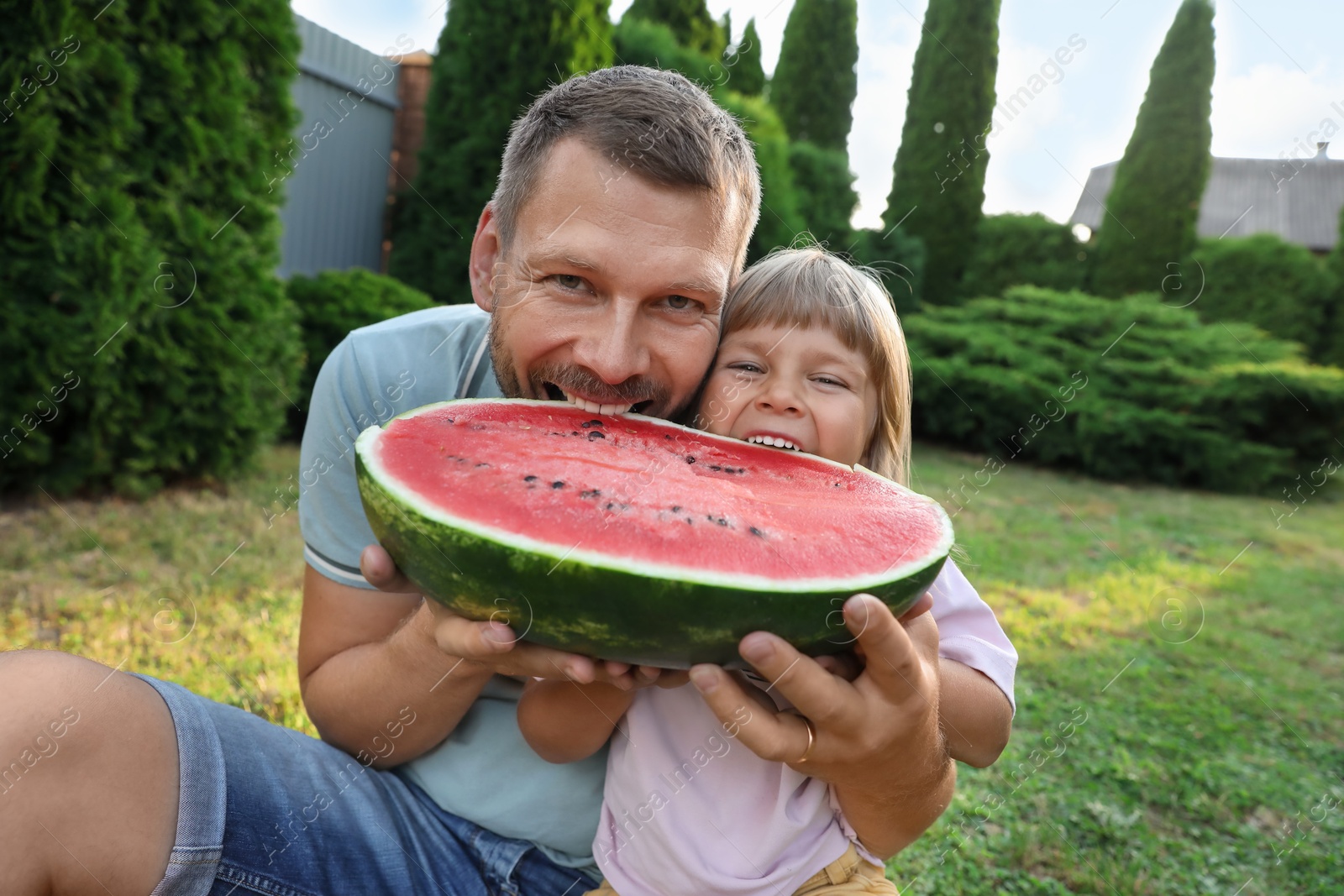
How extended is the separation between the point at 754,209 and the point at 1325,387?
11.6 metres

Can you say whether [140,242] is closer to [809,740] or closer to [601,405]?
[601,405]

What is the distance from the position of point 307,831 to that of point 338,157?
8792 millimetres

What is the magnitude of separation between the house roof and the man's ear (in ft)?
110

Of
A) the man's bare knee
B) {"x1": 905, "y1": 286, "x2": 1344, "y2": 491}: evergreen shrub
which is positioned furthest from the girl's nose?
{"x1": 905, "y1": 286, "x2": 1344, "y2": 491}: evergreen shrub

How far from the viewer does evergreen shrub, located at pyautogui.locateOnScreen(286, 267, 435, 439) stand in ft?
23.0

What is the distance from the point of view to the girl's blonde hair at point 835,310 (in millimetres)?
2072

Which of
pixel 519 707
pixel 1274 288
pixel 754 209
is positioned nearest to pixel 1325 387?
pixel 1274 288

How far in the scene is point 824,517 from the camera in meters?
1.52

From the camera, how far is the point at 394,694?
171 cm

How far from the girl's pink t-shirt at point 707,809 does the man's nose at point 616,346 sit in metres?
0.67

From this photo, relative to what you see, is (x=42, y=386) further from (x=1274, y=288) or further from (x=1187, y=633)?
(x=1274, y=288)

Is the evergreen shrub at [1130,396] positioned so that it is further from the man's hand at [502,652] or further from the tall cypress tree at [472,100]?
the man's hand at [502,652]

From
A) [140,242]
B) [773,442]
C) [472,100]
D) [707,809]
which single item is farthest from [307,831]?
[472,100]

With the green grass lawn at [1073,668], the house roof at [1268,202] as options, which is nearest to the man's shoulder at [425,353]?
the green grass lawn at [1073,668]
